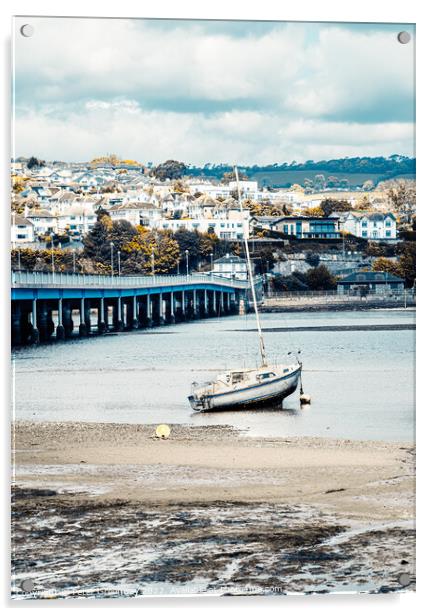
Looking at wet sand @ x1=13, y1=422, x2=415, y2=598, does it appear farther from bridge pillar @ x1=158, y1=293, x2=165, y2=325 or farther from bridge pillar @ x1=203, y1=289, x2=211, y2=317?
bridge pillar @ x1=158, y1=293, x2=165, y2=325

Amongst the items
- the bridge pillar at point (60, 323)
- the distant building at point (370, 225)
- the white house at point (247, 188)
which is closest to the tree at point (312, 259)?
the distant building at point (370, 225)

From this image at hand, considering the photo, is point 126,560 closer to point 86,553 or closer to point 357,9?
point 86,553

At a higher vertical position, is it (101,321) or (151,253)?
(151,253)

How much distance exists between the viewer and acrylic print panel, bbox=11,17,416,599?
33.5ft

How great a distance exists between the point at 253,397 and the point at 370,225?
243 cm

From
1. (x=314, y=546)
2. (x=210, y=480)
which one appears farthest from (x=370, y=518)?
(x=210, y=480)

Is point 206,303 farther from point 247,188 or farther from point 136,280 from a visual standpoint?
point 247,188

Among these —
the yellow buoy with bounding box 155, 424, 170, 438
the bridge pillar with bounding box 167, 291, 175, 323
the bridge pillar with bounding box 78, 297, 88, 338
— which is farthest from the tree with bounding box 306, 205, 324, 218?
the bridge pillar with bounding box 78, 297, 88, 338

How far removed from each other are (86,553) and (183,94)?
12.6 feet

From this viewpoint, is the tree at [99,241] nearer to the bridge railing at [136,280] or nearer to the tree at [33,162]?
the bridge railing at [136,280]

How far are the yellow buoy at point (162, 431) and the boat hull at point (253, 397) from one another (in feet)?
1.80

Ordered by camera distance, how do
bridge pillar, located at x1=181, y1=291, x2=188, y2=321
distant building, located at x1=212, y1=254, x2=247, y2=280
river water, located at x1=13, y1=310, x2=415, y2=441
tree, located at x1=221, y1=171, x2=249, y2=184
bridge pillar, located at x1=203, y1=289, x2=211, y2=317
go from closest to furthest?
river water, located at x1=13, y1=310, x2=415, y2=441
tree, located at x1=221, y1=171, x2=249, y2=184
distant building, located at x1=212, y1=254, x2=247, y2=280
bridge pillar, located at x1=203, y1=289, x2=211, y2=317
bridge pillar, located at x1=181, y1=291, x2=188, y2=321

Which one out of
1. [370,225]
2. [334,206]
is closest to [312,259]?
[334,206]
